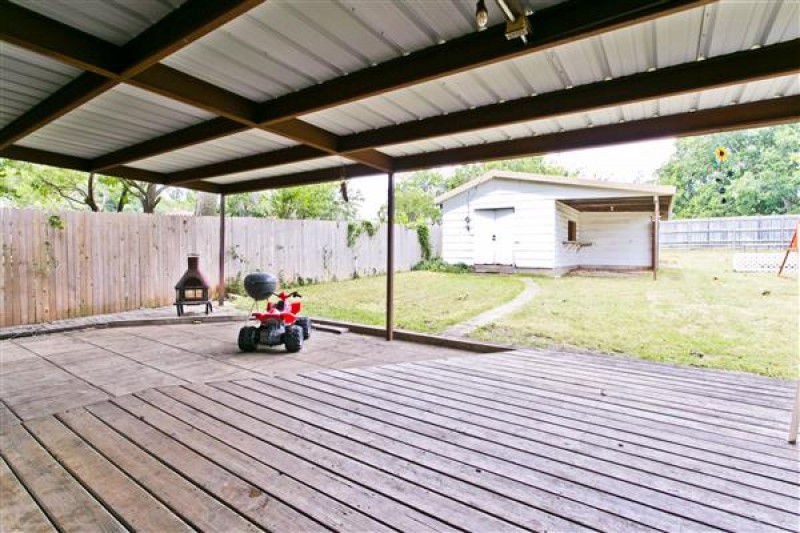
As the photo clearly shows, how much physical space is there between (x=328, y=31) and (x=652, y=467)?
279cm

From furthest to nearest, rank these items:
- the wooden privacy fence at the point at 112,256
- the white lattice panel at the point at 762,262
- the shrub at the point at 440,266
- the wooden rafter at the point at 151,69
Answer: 1. the shrub at the point at 440,266
2. the white lattice panel at the point at 762,262
3. the wooden privacy fence at the point at 112,256
4. the wooden rafter at the point at 151,69

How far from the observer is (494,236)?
12.5m

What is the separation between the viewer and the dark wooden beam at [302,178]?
5020mm

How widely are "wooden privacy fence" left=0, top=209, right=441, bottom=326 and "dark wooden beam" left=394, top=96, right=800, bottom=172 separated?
5.54 metres

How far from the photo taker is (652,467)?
6.59ft

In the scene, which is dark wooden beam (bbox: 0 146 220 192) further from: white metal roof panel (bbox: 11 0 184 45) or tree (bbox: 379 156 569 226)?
tree (bbox: 379 156 569 226)

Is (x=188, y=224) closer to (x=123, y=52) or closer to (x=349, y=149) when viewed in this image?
(x=349, y=149)

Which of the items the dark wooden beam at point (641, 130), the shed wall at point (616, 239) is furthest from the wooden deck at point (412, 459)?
the shed wall at point (616, 239)

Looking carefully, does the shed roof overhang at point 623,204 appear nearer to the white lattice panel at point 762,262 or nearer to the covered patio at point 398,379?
the white lattice panel at point 762,262

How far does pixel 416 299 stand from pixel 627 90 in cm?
631

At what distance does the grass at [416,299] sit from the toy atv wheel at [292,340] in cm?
198

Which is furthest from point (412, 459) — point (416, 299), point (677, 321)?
point (416, 299)

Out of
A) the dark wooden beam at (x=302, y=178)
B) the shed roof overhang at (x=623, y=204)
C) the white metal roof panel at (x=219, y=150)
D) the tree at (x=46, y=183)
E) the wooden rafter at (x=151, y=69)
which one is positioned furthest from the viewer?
the shed roof overhang at (x=623, y=204)

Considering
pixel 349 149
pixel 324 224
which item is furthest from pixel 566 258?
pixel 349 149
